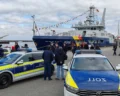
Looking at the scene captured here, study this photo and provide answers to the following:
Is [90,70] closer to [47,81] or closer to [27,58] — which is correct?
[47,81]

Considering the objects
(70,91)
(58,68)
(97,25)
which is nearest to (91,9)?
(97,25)

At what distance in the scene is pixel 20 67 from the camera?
8430 mm

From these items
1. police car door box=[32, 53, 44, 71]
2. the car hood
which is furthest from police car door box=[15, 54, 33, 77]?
the car hood

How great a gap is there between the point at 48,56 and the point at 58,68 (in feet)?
2.58

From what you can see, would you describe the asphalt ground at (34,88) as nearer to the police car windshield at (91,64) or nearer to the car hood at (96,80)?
Answer: the police car windshield at (91,64)

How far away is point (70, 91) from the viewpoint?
5.09 m

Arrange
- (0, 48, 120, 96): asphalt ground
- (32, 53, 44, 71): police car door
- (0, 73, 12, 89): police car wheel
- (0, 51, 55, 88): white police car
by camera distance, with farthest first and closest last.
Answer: (32, 53, 44, 71): police car door < (0, 51, 55, 88): white police car < (0, 73, 12, 89): police car wheel < (0, 48, 120, 96): asphalt ground

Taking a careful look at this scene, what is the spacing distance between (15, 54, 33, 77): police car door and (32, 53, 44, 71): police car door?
296 millimetres

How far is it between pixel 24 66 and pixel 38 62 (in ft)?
3.39

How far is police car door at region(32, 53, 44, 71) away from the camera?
368 inches

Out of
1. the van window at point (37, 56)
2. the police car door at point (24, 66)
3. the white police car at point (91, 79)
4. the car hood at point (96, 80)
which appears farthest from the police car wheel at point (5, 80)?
the car hood at point (96, 80)

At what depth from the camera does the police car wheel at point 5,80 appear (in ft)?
25.3

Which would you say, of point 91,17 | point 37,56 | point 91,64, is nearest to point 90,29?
point 91,17

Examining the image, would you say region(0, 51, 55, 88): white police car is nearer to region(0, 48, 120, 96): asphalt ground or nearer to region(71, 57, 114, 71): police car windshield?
region(0, 48, 120, 96): asphalt ground
